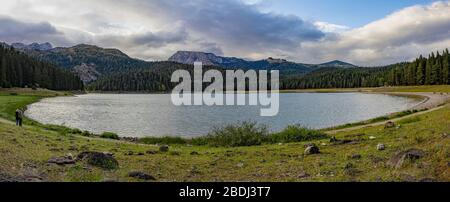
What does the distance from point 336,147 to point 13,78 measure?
16036cm

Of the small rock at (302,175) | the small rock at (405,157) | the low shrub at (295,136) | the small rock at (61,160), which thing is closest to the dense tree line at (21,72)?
the low shrub at (295,136)

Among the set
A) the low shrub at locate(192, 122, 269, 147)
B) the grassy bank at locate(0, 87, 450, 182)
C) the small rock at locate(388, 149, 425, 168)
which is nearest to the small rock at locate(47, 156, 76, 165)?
the grassy bank at locate(0, 87, 450, 182)

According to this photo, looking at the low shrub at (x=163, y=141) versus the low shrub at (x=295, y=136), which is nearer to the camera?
the low shrub at (x=295, y=136)

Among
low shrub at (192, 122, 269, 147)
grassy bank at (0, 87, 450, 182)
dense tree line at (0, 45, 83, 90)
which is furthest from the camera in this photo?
dense tree line at (0, 45, 83, 90)

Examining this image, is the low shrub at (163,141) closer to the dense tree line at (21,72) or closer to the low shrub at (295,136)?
the low shrub at (295,136)

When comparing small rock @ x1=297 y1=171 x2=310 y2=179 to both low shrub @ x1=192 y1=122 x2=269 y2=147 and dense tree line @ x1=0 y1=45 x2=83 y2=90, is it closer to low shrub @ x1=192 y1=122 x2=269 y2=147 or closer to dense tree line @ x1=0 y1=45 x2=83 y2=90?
low shrub @ x1=192 y1=122 x2=269 y2=147

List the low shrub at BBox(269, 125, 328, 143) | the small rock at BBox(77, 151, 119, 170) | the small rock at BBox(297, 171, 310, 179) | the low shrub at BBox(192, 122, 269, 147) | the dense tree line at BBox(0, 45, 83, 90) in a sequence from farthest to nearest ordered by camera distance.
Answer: the dense tree line at BBox(0, 45, 83, 90) < the low shrub at BBox(192, 122, 269, 147) < the low shrub at BBox(269, 125, 328, 143) < the small rock at BBox(77, 151, 119, 170) < the small rock at BBox(297, 171, 310, 179)

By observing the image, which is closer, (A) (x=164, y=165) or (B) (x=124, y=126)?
(A) (x=164, y=165)

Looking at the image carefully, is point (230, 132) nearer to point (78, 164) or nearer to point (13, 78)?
point (78, 164)

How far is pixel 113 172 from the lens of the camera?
16172 mm

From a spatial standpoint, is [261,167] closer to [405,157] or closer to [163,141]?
[405,157]

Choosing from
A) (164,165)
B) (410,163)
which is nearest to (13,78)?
(164,165)
